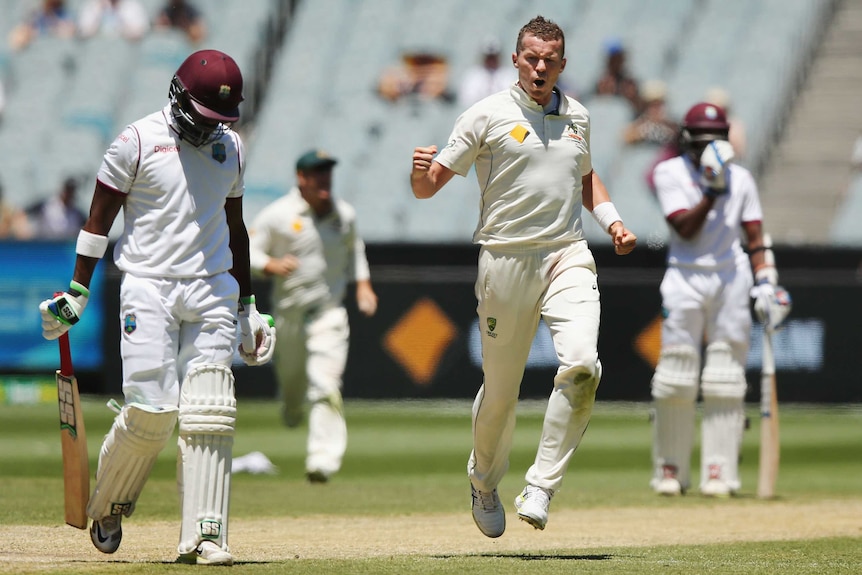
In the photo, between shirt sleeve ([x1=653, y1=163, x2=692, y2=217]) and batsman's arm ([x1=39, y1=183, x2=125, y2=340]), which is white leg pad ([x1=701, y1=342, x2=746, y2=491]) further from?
batsman's arm ([x1=39, y1=183, x2=125, y2=340])

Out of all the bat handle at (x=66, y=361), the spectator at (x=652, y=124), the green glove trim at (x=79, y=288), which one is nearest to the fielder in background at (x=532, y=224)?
the green glove trim at (x=79, y=288)

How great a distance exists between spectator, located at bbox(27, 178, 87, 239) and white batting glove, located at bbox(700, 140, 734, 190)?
9661mm

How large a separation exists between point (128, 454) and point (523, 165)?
2071 millimetres

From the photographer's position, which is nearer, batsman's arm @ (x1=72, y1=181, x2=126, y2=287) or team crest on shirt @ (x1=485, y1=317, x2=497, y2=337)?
batsman's arm @ (x1=72, y1=181, x2=126, y2=287)

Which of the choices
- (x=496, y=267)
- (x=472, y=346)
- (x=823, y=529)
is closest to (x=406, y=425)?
(x=472, y=346)

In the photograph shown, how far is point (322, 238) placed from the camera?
10.9m

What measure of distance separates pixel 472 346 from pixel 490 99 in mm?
8632

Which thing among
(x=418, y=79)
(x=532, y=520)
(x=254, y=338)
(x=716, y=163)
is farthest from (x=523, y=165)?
(x=418, y=79)

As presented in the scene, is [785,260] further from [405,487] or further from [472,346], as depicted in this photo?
[405,487]

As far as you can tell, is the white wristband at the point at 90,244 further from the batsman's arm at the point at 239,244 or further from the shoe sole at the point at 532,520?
the shoe sole at the point at 532,520

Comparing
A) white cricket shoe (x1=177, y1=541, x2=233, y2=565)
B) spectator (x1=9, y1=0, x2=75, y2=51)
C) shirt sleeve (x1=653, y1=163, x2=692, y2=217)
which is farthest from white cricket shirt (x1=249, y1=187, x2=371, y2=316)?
spectator (x1=9, y1=0, x2=75, y2=51)

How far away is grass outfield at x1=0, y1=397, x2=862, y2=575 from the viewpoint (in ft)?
19.9

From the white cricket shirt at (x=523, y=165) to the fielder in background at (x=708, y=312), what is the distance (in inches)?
114

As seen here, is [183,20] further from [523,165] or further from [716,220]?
[523,165]
